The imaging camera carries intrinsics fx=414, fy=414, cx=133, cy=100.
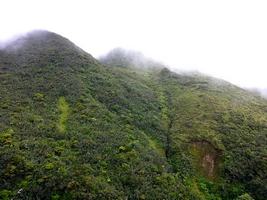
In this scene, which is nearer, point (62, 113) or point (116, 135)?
point (116, 135)

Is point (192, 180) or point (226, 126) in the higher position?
point (226, 126)

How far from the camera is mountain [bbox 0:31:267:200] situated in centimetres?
5434

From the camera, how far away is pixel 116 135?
6831cm

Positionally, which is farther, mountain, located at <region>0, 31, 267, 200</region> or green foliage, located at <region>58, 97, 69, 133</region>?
green foliage, located at <region>58, 97, 69, 133</region>

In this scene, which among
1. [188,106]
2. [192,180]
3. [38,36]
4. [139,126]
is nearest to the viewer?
[192,180]

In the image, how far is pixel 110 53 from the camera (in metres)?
156

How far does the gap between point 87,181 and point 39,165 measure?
7294mm

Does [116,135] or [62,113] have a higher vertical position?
[116,135]

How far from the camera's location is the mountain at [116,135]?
54.3 metres

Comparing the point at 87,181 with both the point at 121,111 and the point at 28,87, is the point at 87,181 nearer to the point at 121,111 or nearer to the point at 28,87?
the point at 121,111

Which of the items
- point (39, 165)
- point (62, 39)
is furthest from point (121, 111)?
point (62, 39)

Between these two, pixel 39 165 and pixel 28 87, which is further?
pixel 28 87

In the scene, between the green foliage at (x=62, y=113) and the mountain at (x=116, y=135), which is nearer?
the mountain at (x=116, y=135)

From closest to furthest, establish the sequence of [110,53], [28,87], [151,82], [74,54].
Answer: [28,87] < [74,54] < [151,82] < [110,53]
